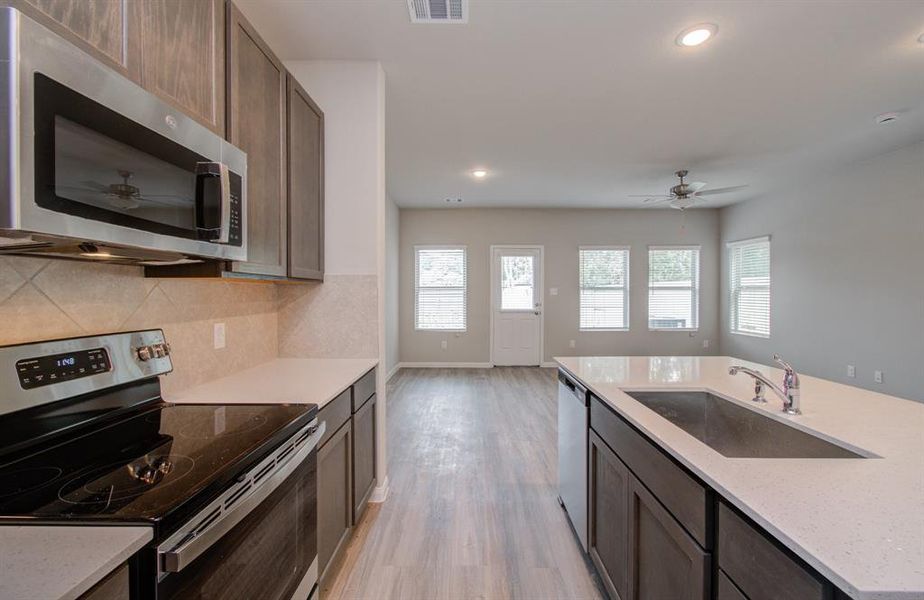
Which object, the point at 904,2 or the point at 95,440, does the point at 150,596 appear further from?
the point at 904,2

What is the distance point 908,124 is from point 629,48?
9.98 feet

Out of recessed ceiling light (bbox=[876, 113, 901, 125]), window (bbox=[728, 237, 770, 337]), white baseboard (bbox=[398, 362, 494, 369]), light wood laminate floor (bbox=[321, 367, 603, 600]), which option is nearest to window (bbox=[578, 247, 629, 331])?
window (bbox=[728, 237, 770, 337])

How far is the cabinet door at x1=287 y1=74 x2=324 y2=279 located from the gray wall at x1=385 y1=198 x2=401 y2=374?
10.4ft

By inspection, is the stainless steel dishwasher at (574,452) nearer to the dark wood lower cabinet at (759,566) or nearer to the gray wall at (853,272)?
the dark wood lower cabinet at (759,566)

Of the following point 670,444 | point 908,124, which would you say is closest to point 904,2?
point 908,124

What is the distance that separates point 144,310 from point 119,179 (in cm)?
72

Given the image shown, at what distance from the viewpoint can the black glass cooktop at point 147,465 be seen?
714 mm

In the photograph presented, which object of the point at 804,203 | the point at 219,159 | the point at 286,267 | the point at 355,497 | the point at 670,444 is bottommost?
the point at 355,497

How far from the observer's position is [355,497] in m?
1.95

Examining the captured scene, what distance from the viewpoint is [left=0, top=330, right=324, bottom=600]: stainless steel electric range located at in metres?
0.72

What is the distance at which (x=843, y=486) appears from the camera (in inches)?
31.7


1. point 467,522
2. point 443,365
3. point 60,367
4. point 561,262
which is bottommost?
point 467,522

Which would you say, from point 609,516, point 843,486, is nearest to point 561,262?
point 609,516

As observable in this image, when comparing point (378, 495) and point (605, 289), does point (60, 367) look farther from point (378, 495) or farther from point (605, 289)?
point (605, 289)
